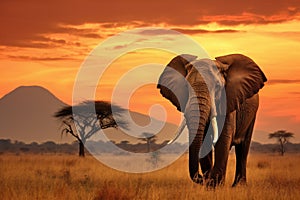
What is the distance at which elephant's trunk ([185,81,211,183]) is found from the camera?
45.9ft

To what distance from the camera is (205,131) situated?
14625 millimetres

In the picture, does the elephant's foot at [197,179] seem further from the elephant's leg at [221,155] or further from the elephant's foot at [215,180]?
the elephant's leg at [221,155]

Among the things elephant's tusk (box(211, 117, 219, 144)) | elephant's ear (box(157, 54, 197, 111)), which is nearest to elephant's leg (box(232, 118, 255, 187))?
elephant's ear (box(157, 54, 197, 111))

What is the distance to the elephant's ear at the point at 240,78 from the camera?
15609 mm

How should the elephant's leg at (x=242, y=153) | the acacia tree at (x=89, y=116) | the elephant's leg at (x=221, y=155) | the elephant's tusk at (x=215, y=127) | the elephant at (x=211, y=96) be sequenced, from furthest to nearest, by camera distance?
the acacia tree at (x=89, y=116)
the elephant's leg at (x=242, y=153)
the elephant's leg at (x=221, y=155)
the elephant's tusk at (x=215, y=127)
the elephant at (x=211, y=96)

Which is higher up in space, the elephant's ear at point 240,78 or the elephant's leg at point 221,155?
the elephant's ear at point 240,78

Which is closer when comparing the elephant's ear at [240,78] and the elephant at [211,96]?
the elephant at [211,96]

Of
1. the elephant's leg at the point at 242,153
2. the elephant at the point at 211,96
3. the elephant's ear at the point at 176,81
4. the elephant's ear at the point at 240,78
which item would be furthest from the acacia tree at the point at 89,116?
the elephant's ear at the point at 240,78

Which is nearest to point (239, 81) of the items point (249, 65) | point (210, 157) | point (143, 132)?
point (249, 65)

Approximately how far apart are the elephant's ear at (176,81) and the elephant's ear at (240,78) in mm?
824

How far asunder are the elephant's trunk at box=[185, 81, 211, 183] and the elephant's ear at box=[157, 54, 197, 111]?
3.08 feet

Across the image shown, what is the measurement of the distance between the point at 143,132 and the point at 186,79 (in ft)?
172

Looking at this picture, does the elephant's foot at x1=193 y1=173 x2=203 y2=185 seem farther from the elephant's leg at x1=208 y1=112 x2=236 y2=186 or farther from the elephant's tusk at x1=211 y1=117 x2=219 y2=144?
the elephant's tusk at x1=211 y1=117 x2=219 y2=144

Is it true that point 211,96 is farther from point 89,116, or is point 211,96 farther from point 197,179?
point 89,116
